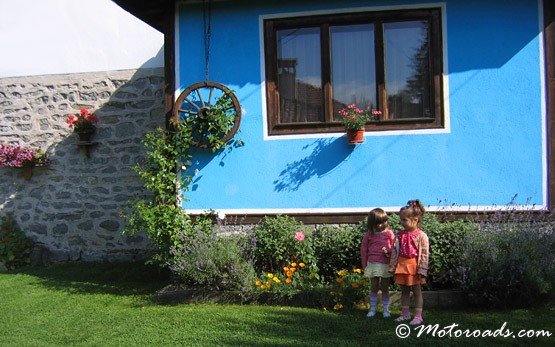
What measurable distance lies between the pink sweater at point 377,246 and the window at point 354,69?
4.90ft

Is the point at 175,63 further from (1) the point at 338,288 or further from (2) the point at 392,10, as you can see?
(1) the point at 338,288

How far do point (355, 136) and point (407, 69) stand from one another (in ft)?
3.43

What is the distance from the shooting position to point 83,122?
27.2 feet

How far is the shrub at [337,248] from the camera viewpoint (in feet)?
19.3

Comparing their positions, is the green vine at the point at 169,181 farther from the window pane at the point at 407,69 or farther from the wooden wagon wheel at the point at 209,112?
the window pane at the point at 407,69

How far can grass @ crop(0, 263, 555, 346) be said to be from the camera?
4.42m

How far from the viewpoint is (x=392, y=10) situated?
6164 mm

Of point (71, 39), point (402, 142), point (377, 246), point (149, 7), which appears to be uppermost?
point (71, 39)

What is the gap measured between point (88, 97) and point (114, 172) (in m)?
1.33

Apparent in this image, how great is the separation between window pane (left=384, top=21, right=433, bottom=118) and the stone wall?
373cm

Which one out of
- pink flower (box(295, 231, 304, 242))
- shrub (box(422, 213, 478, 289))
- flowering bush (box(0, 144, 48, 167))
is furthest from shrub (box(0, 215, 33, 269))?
shrub (box(422, 213, 478, 289))

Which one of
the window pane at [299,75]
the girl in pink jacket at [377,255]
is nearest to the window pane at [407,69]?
the window pane at [299,75]

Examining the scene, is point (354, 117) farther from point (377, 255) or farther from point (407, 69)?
point (377, 255)

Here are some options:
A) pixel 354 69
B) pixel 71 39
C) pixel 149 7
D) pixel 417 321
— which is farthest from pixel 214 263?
pixel 71 39
